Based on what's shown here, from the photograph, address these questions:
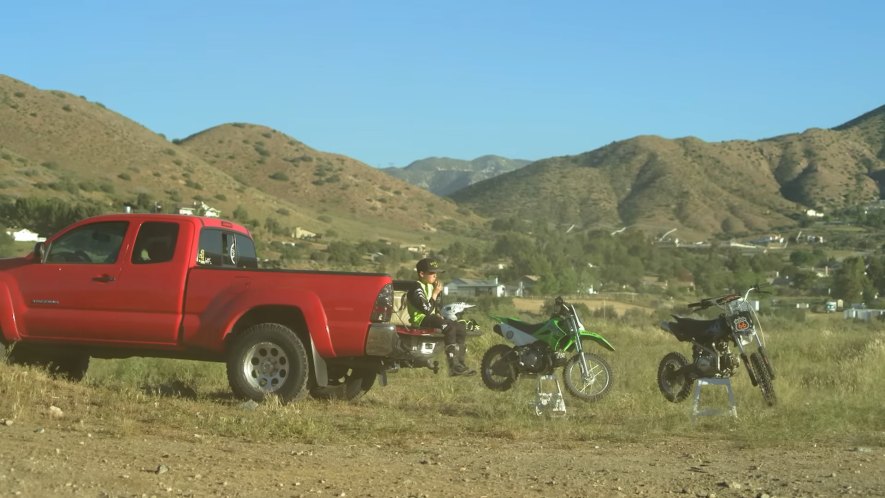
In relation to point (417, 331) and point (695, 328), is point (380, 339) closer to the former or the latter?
point (417, 331)

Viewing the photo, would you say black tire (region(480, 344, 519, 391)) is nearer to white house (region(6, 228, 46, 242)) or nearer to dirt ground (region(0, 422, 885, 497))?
dirt ground (region(0, 422, 885, 497))

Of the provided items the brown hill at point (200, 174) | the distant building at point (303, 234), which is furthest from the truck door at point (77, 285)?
the distant building at point (303, 234)

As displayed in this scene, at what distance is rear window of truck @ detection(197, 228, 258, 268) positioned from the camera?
456 inches

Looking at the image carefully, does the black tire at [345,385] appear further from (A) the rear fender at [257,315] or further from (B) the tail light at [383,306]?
(B) the tail light at [383,306]

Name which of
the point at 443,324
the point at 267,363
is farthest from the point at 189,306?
the point at 443,324

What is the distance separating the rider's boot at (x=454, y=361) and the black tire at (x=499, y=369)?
73 centimetres

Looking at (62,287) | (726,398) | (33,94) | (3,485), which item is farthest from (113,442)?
(33,94)

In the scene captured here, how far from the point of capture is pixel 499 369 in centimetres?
1294

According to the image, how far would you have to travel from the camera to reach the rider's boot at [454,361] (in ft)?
39.5

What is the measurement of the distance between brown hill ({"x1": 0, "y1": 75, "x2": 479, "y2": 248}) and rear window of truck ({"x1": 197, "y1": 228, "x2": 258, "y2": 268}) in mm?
40816

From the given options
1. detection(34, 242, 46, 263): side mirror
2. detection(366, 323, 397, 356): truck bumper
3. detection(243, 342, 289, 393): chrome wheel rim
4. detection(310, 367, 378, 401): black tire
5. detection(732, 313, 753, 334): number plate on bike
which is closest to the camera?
detection(366, 323, 397, 356): truck bumper

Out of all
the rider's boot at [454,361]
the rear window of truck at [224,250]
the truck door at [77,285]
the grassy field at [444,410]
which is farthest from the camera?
the rider's boot at [454,361]

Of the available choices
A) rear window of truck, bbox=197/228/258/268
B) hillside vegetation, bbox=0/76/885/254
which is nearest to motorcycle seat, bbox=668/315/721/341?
rear window of truck, bbox=197/228/258/268

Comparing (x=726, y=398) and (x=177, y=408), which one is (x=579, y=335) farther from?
(x=177, y=408)
